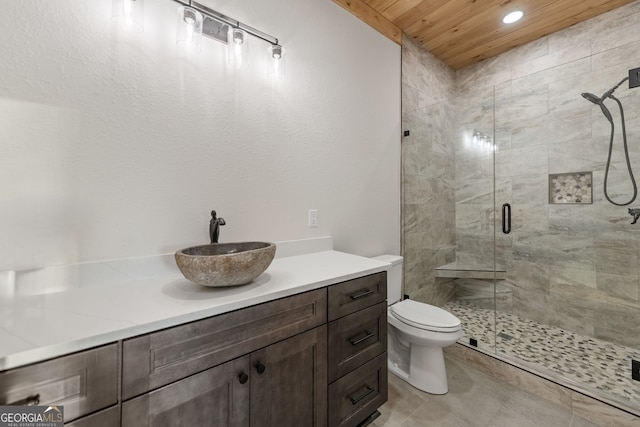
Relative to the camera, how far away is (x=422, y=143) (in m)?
2.57

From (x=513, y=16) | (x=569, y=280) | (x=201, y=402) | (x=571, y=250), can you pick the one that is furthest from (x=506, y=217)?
(x=201, y=402)

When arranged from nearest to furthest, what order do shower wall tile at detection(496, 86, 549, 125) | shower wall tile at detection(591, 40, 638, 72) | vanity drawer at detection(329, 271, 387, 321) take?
1. vanity drawer at detection(329, 271, 387, 321)
2. shower wall tile at detection(591, 40, 638, 72)
3. shower wall tile at detection(496, 86, 549, 125)

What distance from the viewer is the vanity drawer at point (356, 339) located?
1.20 metres

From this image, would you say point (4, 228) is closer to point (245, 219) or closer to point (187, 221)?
point (187, 221)

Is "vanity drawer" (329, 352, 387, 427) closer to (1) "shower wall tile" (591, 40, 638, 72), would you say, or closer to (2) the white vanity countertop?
(2) the white vanity countertop

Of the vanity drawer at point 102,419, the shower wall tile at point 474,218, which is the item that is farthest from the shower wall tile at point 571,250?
the vanity drawer at point 102,419

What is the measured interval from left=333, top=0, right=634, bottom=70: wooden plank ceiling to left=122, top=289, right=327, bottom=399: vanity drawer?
215 cm

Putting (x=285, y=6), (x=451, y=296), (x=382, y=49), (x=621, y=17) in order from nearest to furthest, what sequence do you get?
(x=285, y=6), (x=621, y=17), (x=382, y=49), (x=451, y=296)

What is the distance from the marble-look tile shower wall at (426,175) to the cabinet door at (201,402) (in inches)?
74.8

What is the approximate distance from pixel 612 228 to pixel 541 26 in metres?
1.81

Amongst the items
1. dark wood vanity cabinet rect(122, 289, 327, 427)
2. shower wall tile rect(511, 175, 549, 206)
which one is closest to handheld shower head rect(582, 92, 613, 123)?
shower wall tile rect(511, 175, 549, 206)

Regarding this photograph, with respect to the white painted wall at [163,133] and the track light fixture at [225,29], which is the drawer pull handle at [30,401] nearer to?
the white painted wall at [163,133]

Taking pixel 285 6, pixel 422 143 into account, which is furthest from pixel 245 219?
pixel 422 143

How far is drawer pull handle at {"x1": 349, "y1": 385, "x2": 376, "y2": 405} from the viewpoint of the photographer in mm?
1287
